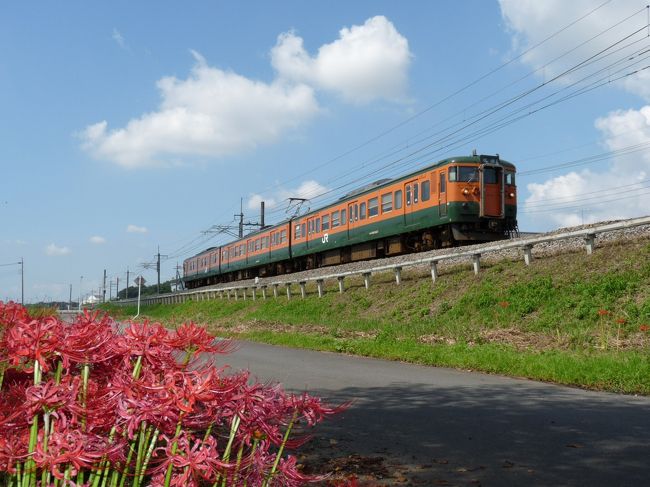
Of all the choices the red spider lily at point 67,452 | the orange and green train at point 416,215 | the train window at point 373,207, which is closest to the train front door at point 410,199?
the orange and green train at point 416,215

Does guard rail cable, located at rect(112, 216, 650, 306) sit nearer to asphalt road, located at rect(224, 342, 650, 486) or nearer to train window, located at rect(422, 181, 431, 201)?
train window, located at rect(422, 181, 431, 201)

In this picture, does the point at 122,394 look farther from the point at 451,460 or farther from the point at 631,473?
the point at 631,473

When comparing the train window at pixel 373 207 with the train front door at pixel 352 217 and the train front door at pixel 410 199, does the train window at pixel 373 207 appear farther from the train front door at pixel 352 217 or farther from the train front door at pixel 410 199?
the train front door at pixel 410 199

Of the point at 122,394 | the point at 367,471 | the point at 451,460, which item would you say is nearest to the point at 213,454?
the point at 122,394

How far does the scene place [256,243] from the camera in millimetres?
41656

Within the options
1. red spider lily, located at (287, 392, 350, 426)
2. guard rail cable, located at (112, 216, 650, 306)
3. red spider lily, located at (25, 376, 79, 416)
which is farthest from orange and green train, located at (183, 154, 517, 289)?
red spider lily, located at (25, 376, 79, 416)

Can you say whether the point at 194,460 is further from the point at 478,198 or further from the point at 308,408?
the point at 478,198

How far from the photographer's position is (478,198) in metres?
21.1

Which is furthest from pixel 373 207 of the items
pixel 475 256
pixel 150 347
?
pixel 150 347

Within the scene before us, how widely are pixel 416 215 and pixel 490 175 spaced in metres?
2.89

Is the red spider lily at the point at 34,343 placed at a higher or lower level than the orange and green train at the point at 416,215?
lower

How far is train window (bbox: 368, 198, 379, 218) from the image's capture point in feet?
83.6

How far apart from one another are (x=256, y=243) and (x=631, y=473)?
124ft

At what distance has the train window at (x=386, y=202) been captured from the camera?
24464mm
